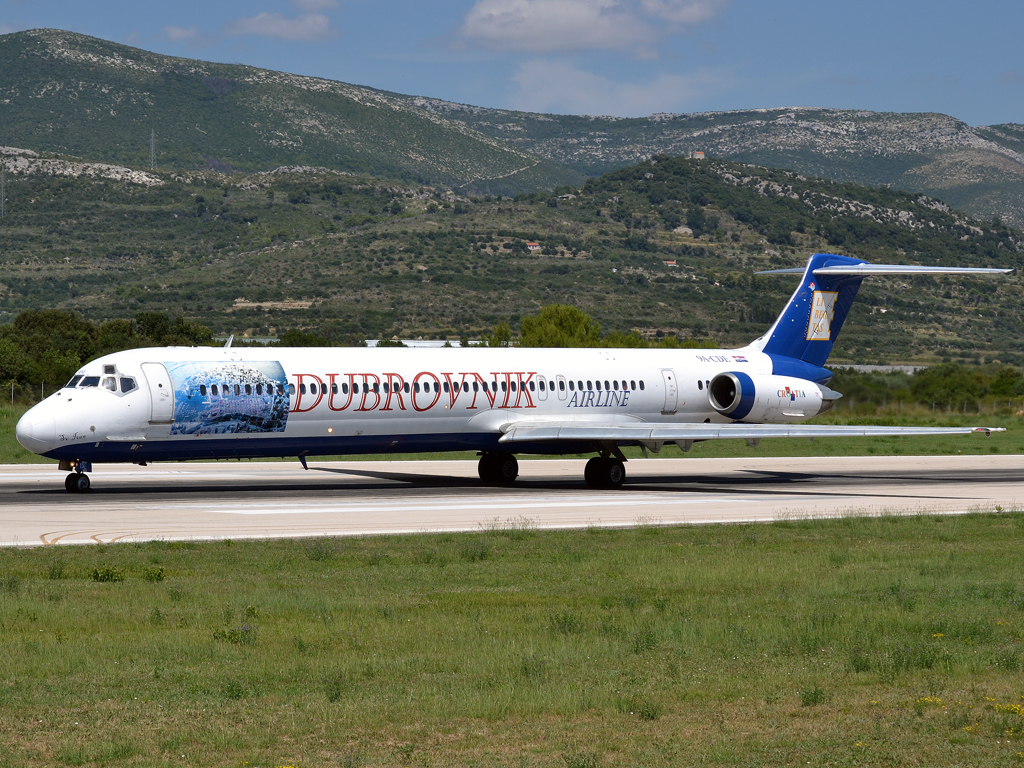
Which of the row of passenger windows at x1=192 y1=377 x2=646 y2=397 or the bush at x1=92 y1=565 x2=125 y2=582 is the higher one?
the row of passenger windows at x1=192 y1=377 x2=646 y2=397

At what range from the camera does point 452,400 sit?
33.2 metres

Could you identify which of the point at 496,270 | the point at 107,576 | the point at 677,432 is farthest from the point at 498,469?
the point at 496,270

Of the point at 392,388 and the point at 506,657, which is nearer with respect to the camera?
the point at 506,657

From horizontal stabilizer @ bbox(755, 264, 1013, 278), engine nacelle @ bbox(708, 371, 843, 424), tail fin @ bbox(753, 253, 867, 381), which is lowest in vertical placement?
engine nacelle @ bbox(708, 371, 843, 424)

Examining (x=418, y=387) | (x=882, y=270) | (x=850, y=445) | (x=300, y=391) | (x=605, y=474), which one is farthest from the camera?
(x=850, y=445)

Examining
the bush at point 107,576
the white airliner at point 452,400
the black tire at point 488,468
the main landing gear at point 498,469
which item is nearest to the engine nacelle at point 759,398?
the white airliner at point 452,400

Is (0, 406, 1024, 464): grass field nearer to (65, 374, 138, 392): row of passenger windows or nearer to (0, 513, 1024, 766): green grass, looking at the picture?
(65, 374, 138, 392): row of passenger windows

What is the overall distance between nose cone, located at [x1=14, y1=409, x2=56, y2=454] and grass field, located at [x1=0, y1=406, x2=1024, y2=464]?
13.4 meters

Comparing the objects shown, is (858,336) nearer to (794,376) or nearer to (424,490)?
(794,376)

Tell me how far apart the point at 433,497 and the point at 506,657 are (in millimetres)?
18697

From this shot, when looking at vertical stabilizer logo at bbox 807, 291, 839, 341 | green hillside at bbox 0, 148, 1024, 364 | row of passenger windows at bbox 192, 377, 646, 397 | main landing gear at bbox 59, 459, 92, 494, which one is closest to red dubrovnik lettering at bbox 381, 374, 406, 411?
row of passenger windows at bbox 192, 377, 646, 397

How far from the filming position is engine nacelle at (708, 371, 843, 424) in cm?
3806

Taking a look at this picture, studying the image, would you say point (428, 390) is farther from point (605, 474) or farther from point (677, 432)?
point (677, 432)

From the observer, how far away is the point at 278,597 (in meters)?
16.5
